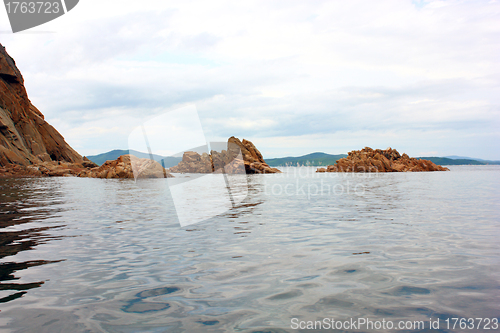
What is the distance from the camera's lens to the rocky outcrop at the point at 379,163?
272 feet

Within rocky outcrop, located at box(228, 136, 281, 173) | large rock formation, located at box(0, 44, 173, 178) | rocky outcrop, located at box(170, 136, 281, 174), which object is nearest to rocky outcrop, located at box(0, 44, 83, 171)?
large rock formation, located at box(0, 44, 173, 178)

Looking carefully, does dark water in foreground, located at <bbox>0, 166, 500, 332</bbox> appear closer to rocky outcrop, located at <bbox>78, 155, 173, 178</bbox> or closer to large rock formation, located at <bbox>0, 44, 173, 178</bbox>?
rocky outcrop, located at <bbox>78, 155, 173, 178</bbox>

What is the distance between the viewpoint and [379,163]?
8356 centimetres

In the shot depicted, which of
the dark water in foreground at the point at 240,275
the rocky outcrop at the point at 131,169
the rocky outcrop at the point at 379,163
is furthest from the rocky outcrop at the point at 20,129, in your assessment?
the rocky outcrop at the point at 379,163

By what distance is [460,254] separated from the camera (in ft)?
21.0

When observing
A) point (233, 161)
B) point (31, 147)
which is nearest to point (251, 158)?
point (233, 161)

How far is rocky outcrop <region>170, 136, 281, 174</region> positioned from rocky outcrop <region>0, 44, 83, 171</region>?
39.3m

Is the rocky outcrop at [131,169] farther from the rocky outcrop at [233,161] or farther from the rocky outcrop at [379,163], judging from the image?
the rocky outcrop at [379,163]

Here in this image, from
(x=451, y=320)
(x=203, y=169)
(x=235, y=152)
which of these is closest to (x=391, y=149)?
(x=235, y=152)

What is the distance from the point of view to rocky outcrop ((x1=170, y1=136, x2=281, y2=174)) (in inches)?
3295

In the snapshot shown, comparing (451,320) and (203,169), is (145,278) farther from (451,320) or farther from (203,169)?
(203,169)

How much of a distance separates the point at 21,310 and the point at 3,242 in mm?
5205

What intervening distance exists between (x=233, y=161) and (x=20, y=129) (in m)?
53.0

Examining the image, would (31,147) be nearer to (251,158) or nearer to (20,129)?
(20,129)
